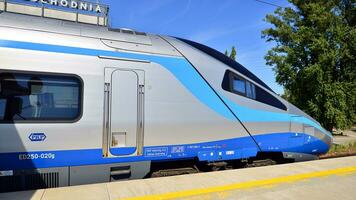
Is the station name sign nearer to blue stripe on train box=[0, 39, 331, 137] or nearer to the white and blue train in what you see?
the white and blue train

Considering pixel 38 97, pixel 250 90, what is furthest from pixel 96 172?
pixel 250 90

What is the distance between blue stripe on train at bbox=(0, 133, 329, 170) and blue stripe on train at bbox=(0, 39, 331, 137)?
0.43 m

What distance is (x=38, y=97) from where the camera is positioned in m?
4.75

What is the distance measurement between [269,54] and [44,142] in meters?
17.8

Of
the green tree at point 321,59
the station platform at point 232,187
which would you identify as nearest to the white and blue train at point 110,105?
the station platform at point 232,187

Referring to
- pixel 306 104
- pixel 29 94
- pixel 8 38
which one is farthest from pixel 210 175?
pixel 306 104

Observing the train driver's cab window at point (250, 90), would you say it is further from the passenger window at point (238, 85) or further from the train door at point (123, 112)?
the train door at point (123, 112)

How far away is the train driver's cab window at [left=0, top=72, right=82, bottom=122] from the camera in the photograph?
178 inches

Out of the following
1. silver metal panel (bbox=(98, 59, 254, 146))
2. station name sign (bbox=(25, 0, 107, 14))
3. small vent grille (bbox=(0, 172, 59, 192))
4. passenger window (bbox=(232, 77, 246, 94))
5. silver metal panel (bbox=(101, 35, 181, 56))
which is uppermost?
station name sign (bbox=(25, 0, 107, 14))

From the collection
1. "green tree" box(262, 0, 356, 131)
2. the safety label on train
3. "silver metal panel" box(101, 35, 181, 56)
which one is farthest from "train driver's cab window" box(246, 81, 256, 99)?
"green tree" box(262, 0, 356, 131)

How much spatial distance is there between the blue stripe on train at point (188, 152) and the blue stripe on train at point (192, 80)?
17.0 inches

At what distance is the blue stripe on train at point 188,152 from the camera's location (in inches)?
180

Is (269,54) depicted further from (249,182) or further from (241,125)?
(249,182)

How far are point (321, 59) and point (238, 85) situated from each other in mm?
12195
